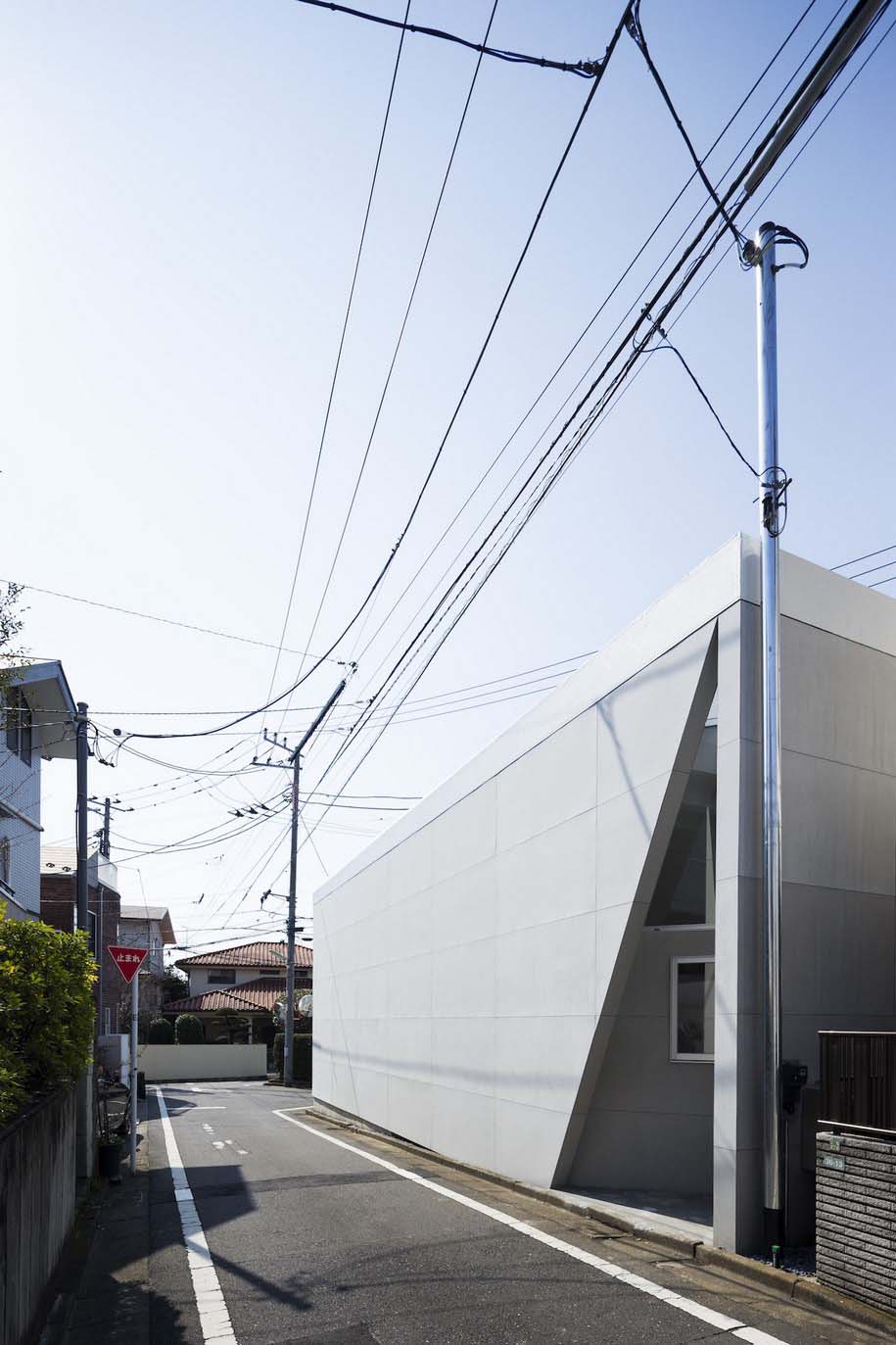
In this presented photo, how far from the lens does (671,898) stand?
468 inches

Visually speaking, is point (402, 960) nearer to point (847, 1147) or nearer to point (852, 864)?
point (852, 864)

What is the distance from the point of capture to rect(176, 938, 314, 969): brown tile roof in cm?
5875

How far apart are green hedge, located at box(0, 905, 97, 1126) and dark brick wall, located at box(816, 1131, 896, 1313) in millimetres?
6056

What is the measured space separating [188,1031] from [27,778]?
90.9 ft

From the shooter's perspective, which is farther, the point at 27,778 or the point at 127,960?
the point at 27,778

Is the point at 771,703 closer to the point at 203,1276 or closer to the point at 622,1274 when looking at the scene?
the point at 622,1274

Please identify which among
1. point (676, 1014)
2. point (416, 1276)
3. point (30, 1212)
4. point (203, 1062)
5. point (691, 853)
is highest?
point (691, 853)

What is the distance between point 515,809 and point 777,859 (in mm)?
6106

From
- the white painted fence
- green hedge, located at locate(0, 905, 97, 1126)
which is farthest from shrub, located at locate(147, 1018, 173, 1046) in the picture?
green hedge, located at locate(0, 905, 97, 1126)

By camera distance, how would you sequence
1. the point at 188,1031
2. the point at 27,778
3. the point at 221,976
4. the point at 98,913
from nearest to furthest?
1. the point at 27,778
2. the point at 98,913
3. the point at 188,1031
4. the point at 221,976

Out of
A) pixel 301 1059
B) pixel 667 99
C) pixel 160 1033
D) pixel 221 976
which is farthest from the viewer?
pixel 221 976

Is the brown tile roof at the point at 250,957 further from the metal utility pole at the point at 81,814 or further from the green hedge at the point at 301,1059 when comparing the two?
the metal utility pole at the point at 81,814

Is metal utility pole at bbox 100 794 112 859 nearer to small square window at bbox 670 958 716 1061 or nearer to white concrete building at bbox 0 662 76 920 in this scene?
white concrete building at bbox 0 662 76 920

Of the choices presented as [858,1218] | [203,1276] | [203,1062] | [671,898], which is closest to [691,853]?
[671,898]
